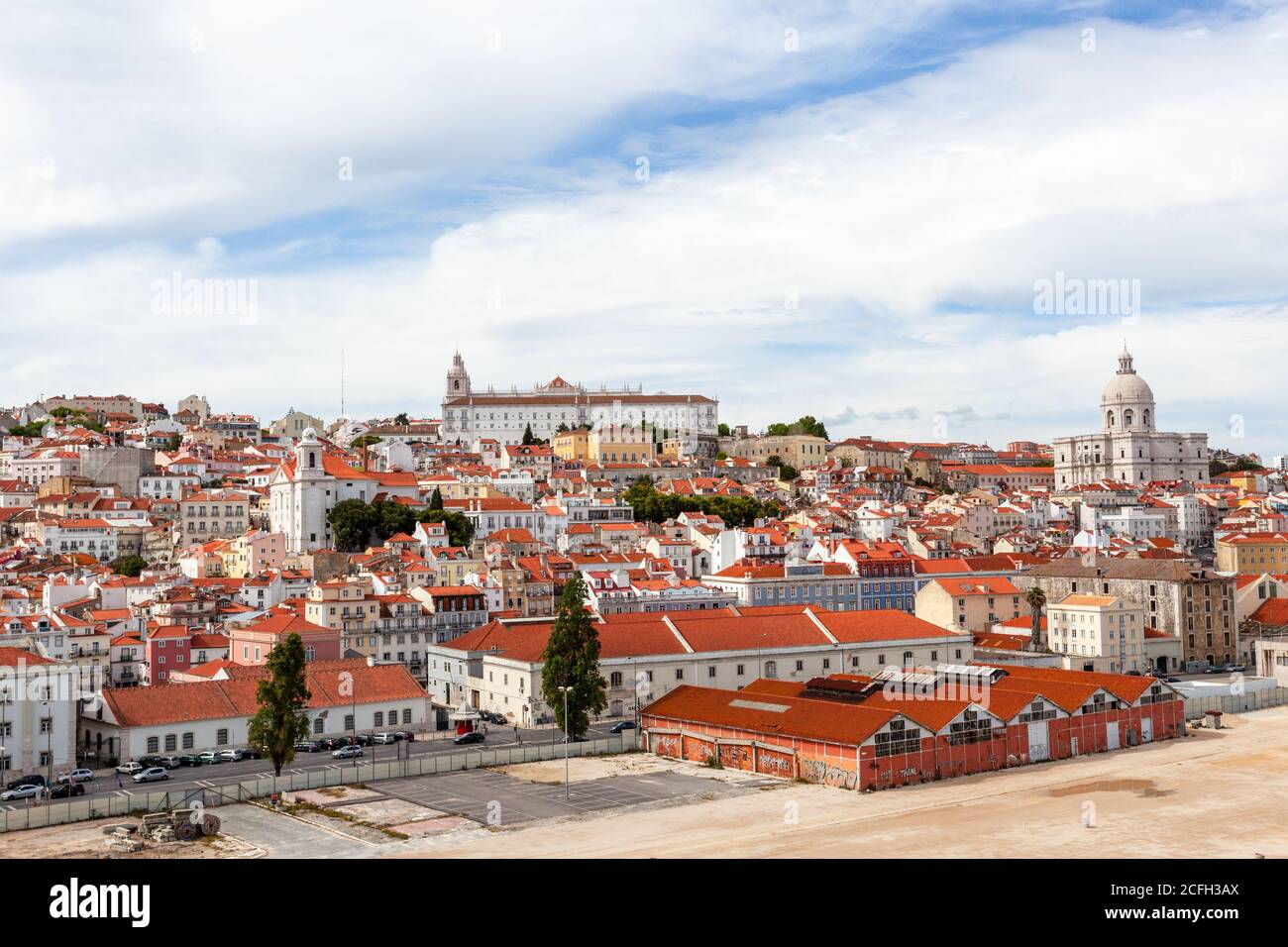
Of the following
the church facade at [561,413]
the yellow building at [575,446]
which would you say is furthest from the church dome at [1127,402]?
the yellow building at [575,446]

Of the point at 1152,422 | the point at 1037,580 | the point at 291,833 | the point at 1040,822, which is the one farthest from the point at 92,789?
the point at 1152,422

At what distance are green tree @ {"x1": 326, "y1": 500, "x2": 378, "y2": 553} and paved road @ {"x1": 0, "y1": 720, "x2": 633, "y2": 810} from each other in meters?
42.4

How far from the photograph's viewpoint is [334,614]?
180 feet

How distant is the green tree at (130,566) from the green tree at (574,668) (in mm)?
46353

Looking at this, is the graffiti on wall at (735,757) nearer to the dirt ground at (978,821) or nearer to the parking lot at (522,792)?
the parking lot at (522,792)

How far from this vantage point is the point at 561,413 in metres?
150

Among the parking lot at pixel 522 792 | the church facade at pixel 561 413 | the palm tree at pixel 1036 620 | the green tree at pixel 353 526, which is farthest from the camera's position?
the church facade at pixel 561 413

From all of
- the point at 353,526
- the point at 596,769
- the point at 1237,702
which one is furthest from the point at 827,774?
the point at 353,526

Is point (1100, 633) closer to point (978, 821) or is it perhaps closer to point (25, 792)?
point (978, 821)

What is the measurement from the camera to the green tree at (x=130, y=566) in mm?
79625

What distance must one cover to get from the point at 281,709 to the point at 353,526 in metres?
52.9

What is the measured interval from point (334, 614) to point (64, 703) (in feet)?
60.2
